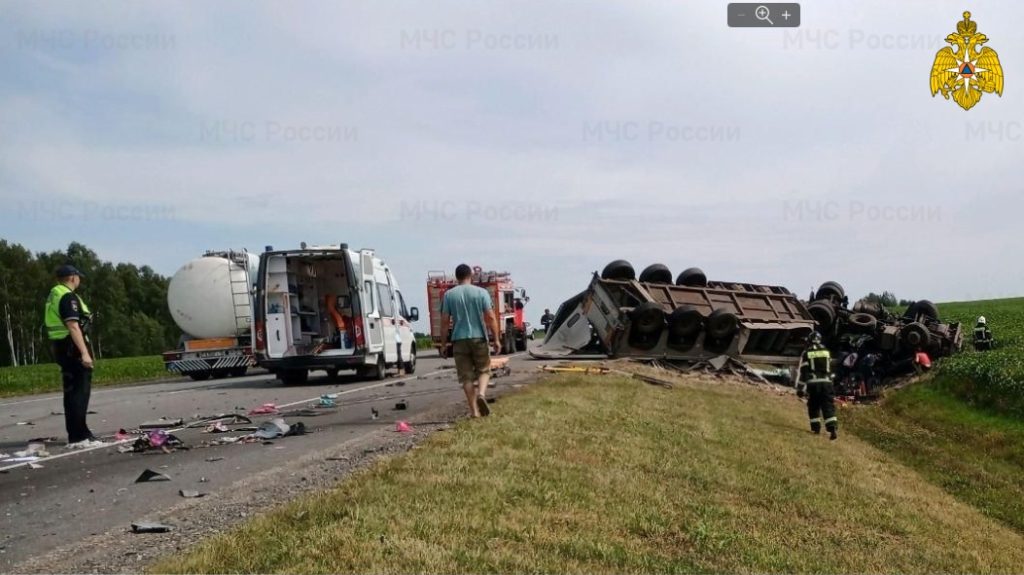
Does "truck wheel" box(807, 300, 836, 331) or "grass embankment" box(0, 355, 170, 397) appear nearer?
"truck wheel" box(807, 300, 836, 331)

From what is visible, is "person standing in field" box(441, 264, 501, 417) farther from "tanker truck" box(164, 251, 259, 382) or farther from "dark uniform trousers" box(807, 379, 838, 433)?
"tanker truck" box(164, 251, 259, 382)

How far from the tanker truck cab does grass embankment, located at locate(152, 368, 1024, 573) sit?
759 cm

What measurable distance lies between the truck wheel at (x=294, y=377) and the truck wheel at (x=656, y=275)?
9.55 metres

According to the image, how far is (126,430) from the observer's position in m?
11.3

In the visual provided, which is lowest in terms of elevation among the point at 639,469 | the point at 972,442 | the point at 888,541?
the point at 972,442

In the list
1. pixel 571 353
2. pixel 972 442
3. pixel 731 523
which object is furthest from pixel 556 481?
pixel 571 353

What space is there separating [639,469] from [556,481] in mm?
1503

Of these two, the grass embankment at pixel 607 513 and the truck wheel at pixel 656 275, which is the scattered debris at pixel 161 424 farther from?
the truck wheel at pixel 656 275

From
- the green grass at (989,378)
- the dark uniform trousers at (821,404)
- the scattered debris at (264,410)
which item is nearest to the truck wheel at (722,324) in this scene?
the green grass at (989,378)

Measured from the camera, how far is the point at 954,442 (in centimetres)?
1708

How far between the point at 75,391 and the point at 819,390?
10529 mm

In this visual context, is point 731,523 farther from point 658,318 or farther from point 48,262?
point 48,262

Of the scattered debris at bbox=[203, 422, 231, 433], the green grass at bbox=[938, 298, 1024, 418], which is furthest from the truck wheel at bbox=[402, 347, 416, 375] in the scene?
the green grass at bbox=[938, 298, 1024, 418]

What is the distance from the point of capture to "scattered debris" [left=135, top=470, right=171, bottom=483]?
7468mm
